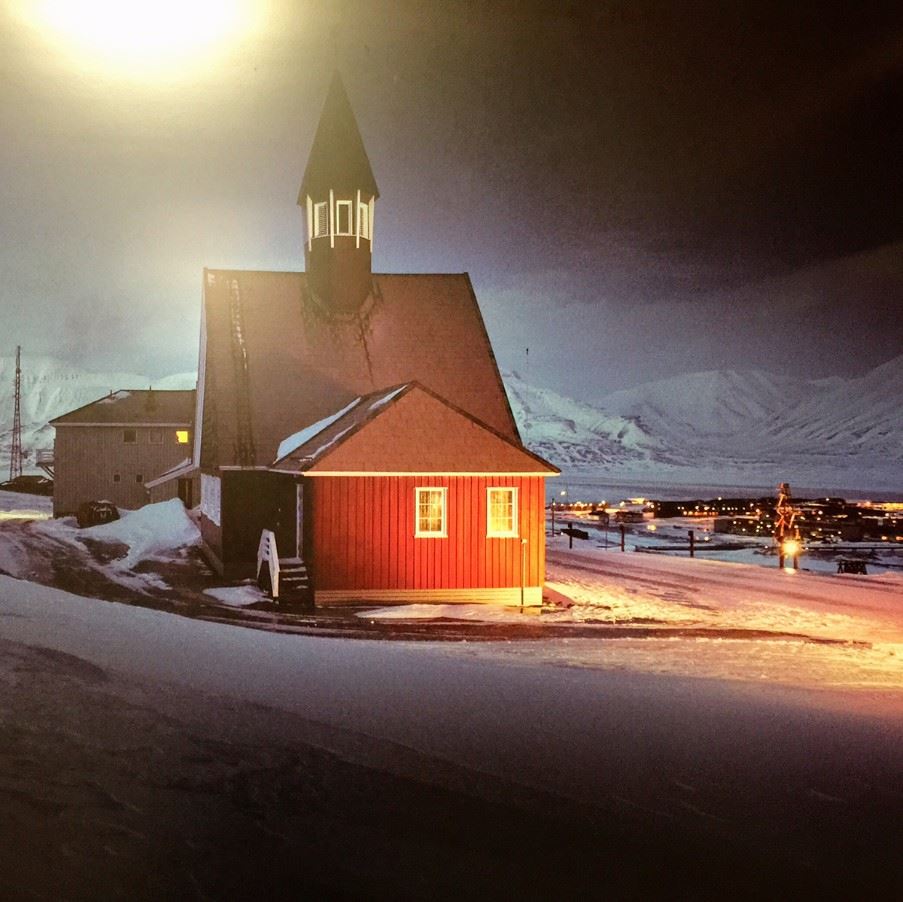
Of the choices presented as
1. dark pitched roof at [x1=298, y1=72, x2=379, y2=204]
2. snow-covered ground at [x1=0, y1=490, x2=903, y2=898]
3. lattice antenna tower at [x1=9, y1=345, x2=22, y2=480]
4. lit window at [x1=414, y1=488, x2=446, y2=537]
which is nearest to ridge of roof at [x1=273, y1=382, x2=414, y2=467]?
lit window at [x1=414, y1=488, x2=446, y2=537]

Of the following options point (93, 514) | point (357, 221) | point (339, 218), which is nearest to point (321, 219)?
point (339, 218)

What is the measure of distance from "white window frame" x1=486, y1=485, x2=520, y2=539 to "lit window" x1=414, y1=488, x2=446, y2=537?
1142mm

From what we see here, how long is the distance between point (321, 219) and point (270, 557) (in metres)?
11.6

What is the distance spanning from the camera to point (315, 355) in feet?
81.1

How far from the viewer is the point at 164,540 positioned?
29922 millimetres

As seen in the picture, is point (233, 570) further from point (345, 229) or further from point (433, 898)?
point (433, 898)

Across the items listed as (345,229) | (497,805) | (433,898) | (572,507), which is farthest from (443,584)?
(572,507)

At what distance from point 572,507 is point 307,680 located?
55.2m

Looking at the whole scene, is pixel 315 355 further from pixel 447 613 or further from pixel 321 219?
pixel 447 613

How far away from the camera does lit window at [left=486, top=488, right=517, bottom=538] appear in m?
20.2

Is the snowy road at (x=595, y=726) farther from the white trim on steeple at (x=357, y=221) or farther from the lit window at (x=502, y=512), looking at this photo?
the white trim on steeple at (x=357, y=221)

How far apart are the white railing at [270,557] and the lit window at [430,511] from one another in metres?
3.48

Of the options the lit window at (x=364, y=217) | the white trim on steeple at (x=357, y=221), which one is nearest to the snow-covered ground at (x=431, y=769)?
the white trim on steeple at (x=357, y=221)

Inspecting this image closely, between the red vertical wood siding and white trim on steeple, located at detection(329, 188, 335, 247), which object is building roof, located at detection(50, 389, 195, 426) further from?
the red vertical wood siding
